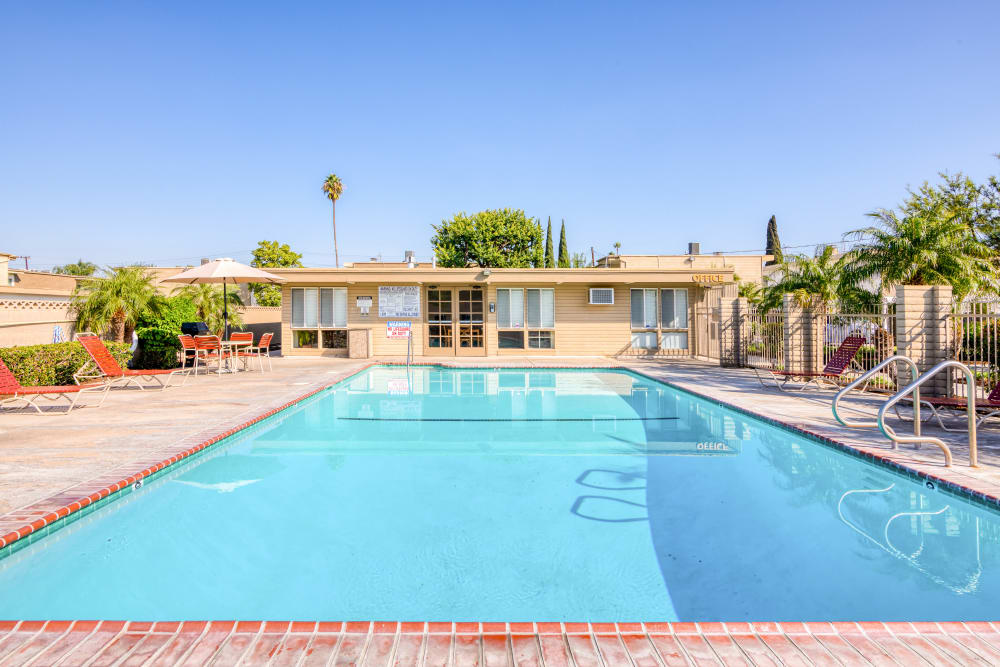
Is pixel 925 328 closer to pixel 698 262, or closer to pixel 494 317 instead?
pixel 494 317

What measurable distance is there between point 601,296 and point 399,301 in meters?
6.54

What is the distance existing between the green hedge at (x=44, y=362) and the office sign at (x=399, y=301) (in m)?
8.90

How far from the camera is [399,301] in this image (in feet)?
58.9

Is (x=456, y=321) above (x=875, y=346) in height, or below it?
above

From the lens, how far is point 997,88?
15.0 meters

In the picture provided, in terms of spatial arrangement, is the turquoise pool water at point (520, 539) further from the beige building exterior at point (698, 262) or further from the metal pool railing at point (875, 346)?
the beige building exterior at point (698, 262)

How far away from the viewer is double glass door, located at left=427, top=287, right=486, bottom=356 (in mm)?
17984

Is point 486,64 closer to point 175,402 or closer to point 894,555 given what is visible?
point 175,402

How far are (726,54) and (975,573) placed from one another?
14896 mm

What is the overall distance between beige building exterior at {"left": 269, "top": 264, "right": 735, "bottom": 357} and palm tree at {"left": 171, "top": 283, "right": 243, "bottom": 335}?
5.47 m

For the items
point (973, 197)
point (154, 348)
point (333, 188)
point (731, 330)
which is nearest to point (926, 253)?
point (731, 330)

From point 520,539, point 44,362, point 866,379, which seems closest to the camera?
point 520,539

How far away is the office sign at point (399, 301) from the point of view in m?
17.9

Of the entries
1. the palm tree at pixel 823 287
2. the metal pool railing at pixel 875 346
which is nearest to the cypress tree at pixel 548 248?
the palm tree at pixel 823 287
